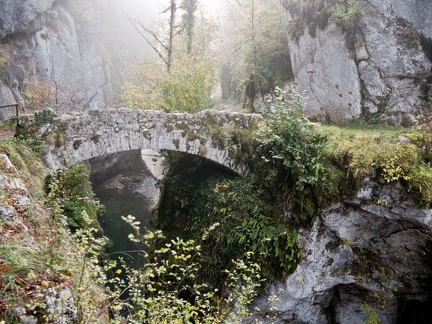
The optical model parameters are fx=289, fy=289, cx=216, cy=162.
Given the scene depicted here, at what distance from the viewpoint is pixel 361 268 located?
746 cm

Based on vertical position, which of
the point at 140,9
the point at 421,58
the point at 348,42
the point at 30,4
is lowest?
the point at 421,58

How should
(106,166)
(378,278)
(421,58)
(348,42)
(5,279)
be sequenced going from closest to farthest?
1. (5,279)
2. (378,278)
3. (421,58)
4. (348,42)
5. (106,166)

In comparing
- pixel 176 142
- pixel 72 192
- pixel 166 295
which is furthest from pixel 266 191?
pixel 72 192

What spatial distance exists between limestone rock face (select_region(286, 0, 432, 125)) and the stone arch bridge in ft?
13.2

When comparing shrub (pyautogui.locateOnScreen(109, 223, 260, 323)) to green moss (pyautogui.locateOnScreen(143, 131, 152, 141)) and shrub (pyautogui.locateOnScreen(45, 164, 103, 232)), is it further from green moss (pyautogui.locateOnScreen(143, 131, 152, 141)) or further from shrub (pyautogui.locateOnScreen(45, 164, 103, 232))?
green moss (pyautogui.locateOnScreen(143, 131, 152, 141))

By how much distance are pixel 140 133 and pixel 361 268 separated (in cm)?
703

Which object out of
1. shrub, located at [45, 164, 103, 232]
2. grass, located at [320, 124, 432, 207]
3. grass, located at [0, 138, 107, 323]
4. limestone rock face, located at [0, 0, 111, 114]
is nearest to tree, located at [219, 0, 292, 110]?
grass, located at [320, 124, 432, 207]

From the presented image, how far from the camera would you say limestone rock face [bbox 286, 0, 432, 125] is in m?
9.74

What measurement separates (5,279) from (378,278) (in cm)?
790

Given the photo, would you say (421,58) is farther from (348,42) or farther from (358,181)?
(358,181)

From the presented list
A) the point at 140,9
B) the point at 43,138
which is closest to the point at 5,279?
the point at 43,138

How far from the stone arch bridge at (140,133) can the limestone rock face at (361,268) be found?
321 cm

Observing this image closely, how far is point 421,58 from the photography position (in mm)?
9695

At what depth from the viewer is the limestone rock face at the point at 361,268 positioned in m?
6.94
